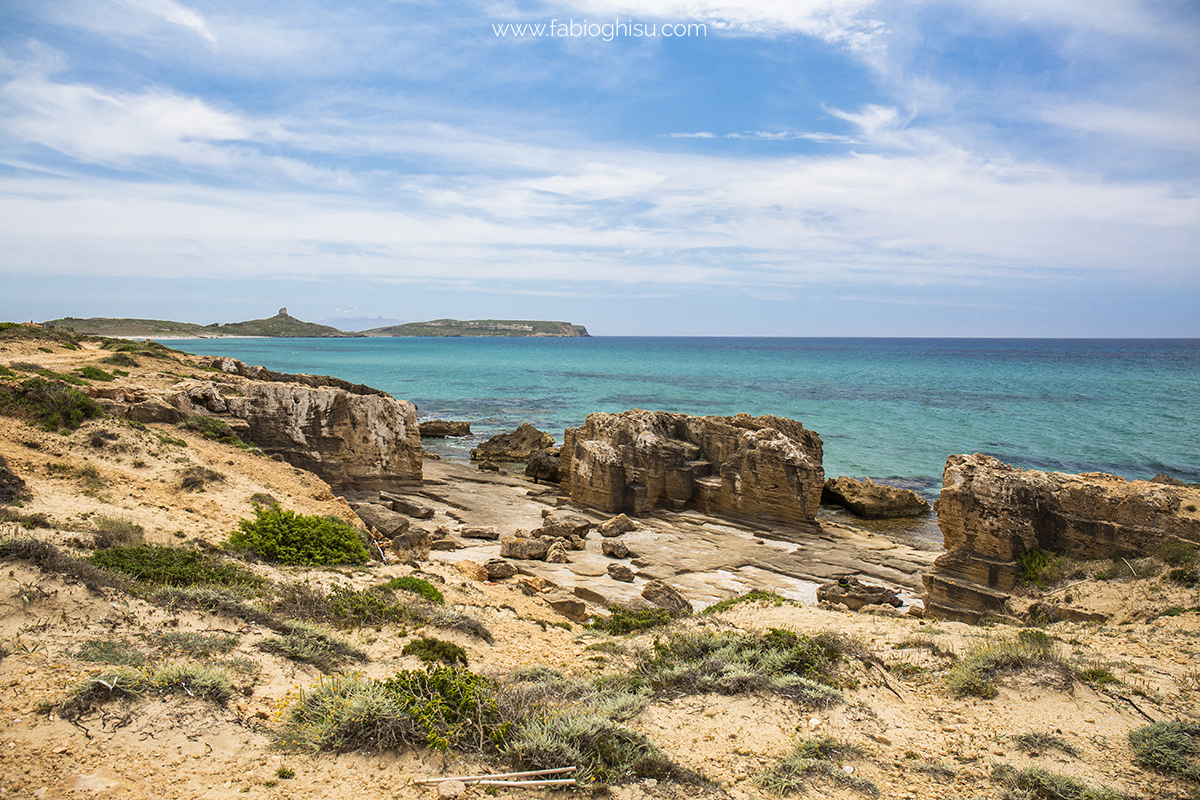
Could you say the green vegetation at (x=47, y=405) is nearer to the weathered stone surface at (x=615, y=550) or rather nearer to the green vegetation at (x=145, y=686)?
the green vegetation at (x=145, y=686)

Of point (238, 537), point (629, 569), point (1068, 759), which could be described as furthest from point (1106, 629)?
point (238, 537)

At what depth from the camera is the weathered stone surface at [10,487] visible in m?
9.91

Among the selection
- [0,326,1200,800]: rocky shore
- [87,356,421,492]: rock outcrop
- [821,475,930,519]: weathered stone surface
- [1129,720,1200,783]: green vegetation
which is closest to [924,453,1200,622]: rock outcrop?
[0,326,1200,800]: rocky shore

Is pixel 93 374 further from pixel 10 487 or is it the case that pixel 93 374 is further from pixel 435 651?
pixel 435 651

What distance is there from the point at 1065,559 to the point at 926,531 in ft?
30.5

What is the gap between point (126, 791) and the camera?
470cm

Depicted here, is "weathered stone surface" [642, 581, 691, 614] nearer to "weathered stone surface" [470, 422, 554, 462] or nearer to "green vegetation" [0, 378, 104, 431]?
"green vegetation" [0, 378, 104, 431]

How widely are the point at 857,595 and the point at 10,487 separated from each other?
16.9m

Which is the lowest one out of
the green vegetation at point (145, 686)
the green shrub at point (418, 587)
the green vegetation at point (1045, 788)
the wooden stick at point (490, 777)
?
the green shrub at point (418, 587)

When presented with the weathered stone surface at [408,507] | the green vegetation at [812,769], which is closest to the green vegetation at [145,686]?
the green vegetation at [812,769]

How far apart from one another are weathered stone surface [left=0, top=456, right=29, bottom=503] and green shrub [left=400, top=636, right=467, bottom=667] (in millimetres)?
7356

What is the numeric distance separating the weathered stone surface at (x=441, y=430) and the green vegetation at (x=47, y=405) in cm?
2442

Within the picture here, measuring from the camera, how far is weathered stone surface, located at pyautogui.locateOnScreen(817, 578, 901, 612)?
575 inches

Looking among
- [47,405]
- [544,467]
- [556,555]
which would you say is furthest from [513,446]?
[47,405]
